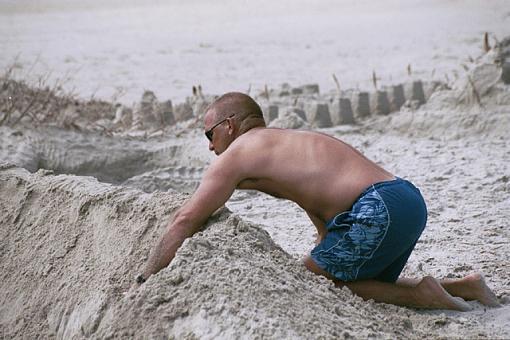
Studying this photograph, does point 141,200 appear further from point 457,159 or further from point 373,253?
point 457,159

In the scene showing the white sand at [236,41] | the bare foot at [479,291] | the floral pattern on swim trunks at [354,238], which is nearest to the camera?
the floral pattern on swim trunks at [354,238]

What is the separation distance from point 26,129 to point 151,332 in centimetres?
433

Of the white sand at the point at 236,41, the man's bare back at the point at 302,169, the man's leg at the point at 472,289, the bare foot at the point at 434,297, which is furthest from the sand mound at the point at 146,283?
the white sand at the point at 236,41

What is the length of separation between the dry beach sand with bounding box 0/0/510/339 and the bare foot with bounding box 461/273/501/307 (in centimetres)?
4

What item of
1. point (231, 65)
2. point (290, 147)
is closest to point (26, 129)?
point (290, 147)

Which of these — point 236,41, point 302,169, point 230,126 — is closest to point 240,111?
point 230,126

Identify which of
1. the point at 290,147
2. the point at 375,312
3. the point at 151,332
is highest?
the point at 290,147

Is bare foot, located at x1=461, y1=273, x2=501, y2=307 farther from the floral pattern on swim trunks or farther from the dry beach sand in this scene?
the floral pattern on swim trunks

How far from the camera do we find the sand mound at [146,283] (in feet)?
9.16

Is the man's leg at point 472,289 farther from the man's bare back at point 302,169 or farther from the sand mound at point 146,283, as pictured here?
the man's bare back at point 302,169

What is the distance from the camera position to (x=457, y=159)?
6.37 metres

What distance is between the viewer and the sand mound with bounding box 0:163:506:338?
2.79 meters

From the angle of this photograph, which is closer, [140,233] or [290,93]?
[140,233]

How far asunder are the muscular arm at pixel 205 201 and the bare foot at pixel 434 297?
0.95m
